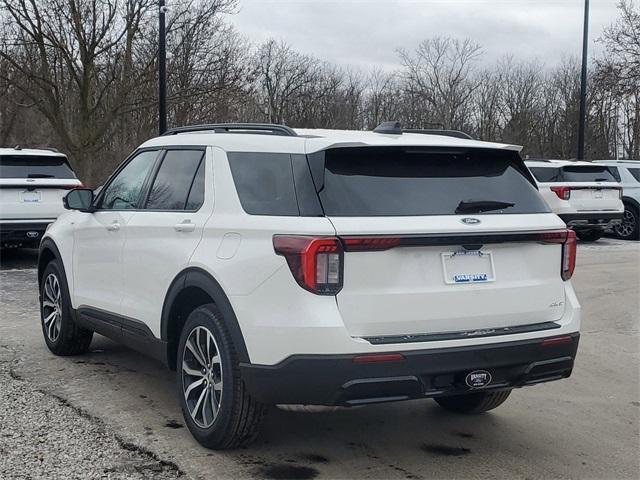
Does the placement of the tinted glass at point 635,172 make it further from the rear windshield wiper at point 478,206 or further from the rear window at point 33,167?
the rear windshield wiper at point 478,206

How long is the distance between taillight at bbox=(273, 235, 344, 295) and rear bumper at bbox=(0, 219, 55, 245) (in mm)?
8918

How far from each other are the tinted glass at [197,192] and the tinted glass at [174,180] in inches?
2.1

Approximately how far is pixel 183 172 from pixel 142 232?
51cm

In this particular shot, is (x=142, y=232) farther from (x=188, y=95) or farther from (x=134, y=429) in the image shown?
(x=188, y=95)

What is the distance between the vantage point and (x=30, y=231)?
11609 millimetres

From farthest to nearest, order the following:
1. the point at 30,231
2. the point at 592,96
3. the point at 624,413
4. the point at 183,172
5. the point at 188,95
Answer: the point at 592,96
the point at 188,95
the point at 30,231
the point at 624,413
the point at 183,172

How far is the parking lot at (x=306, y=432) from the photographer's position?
13.7 feet

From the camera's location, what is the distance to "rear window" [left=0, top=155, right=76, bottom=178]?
11.7m

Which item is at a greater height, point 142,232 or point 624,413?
point 142,232

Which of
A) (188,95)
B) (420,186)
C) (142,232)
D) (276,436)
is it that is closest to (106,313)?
(142,232)

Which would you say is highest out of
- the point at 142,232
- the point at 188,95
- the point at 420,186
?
the point at 188,95

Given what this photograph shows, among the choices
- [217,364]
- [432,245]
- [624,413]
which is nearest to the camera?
[432,245]

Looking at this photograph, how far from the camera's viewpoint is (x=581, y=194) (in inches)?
635

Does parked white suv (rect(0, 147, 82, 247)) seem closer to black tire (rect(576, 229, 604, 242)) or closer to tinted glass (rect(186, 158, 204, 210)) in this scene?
tinted glass (rect(186, 158, 204, 210))
